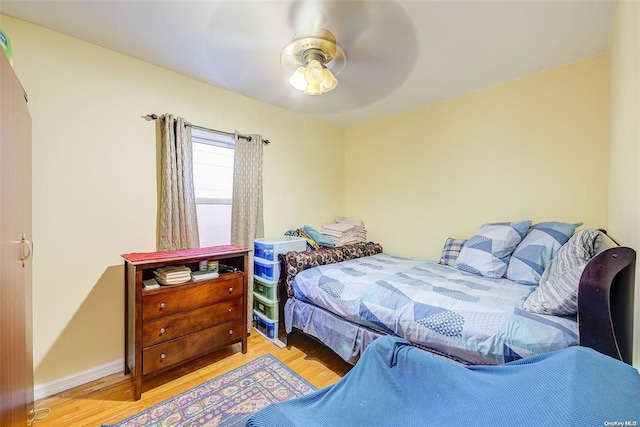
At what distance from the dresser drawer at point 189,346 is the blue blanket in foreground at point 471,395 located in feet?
4.32

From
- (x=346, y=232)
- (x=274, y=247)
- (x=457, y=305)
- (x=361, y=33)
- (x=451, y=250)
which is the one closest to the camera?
(x=457, y=305)

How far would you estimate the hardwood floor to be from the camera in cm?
150

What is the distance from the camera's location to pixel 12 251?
0.97 metres

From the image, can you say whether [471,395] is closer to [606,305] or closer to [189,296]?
[606,305]

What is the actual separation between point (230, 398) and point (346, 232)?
1959 millimetres

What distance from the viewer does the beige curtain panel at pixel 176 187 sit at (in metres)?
2.05

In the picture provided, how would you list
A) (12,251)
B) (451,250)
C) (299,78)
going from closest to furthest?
(12,251)
(299,78)
(451,250)

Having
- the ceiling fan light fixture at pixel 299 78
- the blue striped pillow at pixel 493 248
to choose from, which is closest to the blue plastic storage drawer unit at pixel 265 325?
the blue striped pillow at pixel 493 248

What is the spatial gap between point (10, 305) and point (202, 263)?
1.13 meters

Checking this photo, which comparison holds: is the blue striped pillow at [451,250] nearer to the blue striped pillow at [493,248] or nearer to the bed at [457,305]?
the bed at [457,305]

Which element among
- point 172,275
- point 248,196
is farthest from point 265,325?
point 248,196

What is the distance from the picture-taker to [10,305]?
971mm

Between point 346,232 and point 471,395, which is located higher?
point 346,232

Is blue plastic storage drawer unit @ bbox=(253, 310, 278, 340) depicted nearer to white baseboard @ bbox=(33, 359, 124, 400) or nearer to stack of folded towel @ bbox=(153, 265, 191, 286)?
stack of folded towel @ bbox=(153, 265, 191, 286)
